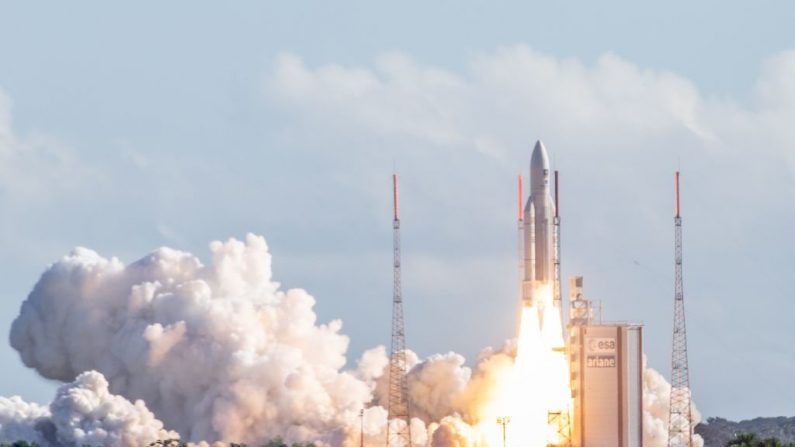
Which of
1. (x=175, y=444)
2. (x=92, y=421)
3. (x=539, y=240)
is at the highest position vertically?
(x=539, y=240)

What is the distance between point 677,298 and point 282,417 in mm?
32539

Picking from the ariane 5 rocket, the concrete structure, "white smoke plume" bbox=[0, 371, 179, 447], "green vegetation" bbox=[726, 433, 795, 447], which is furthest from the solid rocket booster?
"white smoke plume" bbox=[0, 371, 179, 447]

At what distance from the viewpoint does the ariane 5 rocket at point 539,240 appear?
152 m

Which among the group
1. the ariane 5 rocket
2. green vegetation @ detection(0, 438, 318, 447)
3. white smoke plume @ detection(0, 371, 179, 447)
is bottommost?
green vegetation @ detection(0, 438, 318, 447)

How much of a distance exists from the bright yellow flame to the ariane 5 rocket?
21.9 inches

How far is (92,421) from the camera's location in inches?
6531

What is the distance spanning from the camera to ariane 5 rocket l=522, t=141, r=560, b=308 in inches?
5974

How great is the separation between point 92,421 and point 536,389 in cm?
3444

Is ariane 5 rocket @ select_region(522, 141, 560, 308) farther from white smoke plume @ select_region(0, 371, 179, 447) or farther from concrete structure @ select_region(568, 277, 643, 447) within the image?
white smoke plume @ select_region(0, 371, 179, 447)

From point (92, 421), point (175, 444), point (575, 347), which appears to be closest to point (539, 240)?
point (575, 347)

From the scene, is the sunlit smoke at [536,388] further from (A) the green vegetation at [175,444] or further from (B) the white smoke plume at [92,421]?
(B) the white smoke plume at [92,421]

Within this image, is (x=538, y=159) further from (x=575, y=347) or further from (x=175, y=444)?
(x=175, y=444)

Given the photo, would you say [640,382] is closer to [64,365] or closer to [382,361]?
[382,361]

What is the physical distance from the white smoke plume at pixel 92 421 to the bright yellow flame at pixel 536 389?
25415mm
